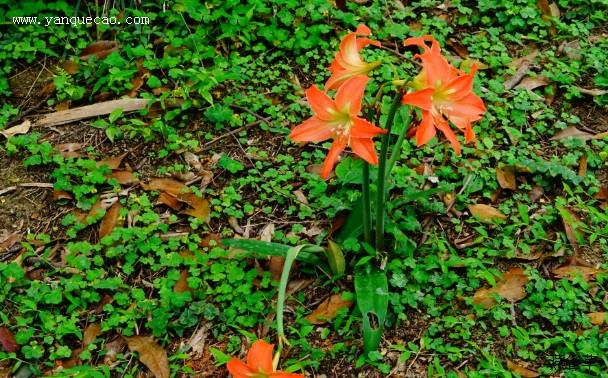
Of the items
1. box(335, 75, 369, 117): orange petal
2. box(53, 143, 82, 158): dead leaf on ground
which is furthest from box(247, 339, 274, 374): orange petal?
box(53, 143, 82, 158): dead leaf on ground

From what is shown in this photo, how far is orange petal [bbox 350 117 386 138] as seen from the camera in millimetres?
2477

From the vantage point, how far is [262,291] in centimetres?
324

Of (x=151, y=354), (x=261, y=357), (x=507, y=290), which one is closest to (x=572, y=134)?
(x=507, y=290)

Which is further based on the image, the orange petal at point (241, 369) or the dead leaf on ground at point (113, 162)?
the dead leaf on ground at point (113, 162)

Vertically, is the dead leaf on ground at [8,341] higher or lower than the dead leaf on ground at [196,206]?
lower

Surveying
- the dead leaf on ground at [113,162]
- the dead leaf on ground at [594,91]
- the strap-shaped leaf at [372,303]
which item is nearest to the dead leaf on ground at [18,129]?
the dead leaf on ground at [113,162]

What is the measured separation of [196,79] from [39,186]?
3.60 ft

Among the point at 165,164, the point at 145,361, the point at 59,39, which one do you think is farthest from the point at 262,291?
the point at 59,39

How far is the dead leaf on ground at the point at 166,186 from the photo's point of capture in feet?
12.1

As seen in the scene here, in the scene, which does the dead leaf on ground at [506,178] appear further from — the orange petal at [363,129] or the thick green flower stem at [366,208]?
the orange petal at [363,129]

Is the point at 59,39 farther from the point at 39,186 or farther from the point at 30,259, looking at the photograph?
the point at 30,259

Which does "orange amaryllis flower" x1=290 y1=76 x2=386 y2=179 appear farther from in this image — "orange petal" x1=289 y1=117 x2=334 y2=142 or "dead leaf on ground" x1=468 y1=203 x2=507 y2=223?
"dead leaf on ground" x1=468 y1=203 x2=507 y2=223

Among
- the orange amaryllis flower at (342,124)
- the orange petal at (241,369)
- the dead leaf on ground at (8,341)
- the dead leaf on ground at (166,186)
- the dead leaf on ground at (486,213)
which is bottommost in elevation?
the dead leaf on ground at (8,341)

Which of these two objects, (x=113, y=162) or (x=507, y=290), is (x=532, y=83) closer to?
(x=507, y=290)
